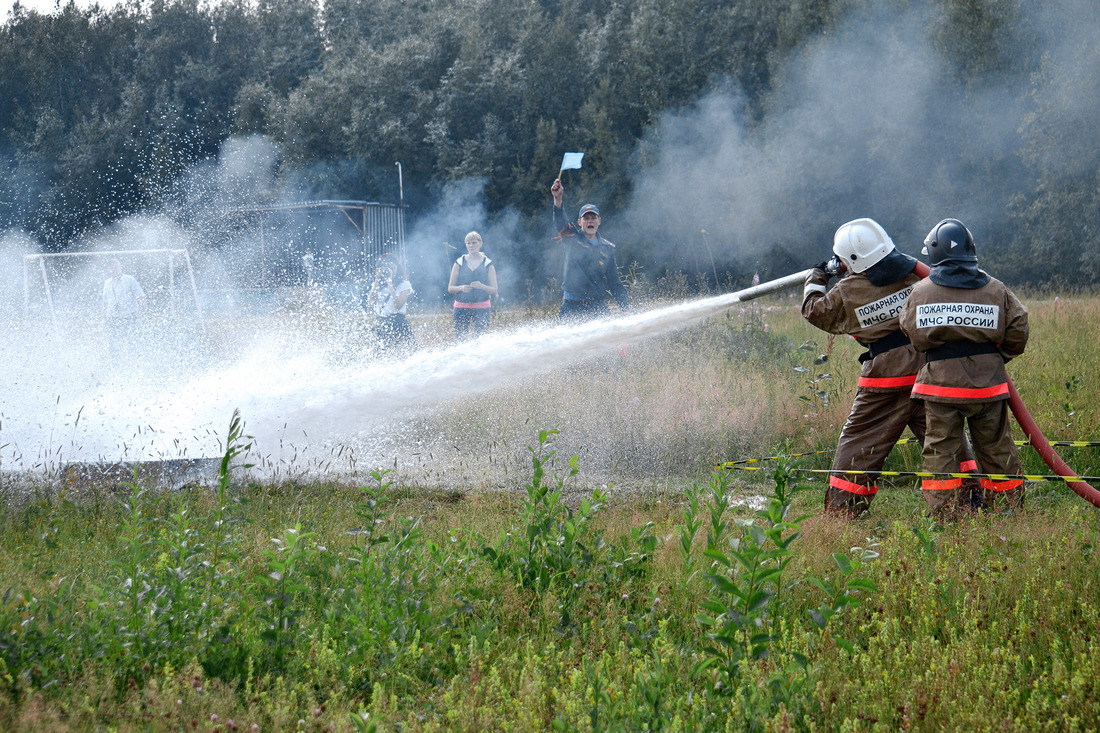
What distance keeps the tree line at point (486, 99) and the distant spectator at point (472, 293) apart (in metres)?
10.6

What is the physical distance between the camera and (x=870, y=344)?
4.98m

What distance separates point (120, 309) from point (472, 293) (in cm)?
585

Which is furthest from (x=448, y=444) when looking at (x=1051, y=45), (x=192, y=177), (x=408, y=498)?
(x=192, y=177)

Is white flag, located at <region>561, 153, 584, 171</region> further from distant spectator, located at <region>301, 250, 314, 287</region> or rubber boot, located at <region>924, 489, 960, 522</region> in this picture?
distant spectator, located at <region>301, 250, 314, 287</region>

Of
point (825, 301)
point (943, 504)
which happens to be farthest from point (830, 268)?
point (943, 504)

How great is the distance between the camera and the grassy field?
257 centimetres

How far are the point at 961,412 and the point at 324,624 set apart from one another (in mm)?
3430

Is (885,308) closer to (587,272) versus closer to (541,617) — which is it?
(541,617)

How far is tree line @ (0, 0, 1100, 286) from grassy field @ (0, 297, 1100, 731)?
1378 centimetres

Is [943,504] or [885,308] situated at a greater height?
[885,308]

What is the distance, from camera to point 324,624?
3031mm

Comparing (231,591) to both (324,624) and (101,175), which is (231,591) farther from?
(101,175)

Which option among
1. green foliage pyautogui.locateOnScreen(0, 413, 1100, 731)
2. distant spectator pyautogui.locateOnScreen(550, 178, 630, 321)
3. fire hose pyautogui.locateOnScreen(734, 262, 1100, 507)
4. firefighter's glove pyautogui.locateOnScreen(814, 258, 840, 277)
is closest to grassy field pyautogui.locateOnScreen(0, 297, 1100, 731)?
green foliage pyautogui.locateOnScreen(0, 413, 1100, 731)

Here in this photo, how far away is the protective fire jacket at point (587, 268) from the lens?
8141 mm
